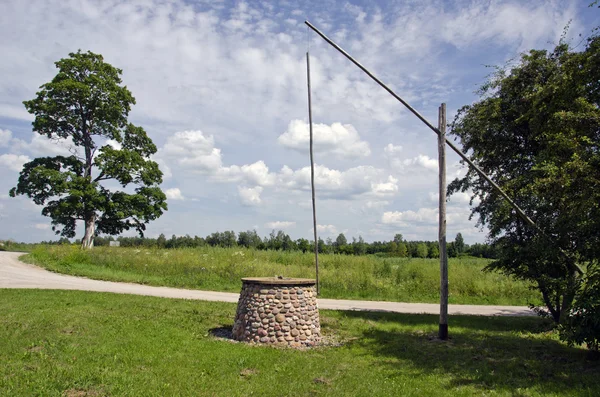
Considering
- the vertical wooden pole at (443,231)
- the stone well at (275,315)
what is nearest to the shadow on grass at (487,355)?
the vertical wooden pole at (443,231)

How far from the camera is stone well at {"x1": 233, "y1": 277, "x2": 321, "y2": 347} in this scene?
402 inches

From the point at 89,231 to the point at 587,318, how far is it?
1196 inches

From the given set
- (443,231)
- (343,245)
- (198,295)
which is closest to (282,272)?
(198,295)

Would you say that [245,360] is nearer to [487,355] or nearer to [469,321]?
[487,355]

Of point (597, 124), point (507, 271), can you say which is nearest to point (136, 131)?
point (507, 271)

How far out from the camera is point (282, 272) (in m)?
23.6

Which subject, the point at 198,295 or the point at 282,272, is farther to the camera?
the point at 282,272

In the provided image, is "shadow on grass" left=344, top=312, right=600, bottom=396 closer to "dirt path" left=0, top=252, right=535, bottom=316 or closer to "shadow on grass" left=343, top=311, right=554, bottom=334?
"shadow on grass" left=343, top=311, right=554, bottom=334

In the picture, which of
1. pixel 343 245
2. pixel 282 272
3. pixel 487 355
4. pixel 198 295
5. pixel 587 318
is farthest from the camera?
pixel 343 245

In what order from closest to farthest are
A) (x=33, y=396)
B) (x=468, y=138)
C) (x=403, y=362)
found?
(x=33, y=396), (x=403, y=362), (x=468, y=138)

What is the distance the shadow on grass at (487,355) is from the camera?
759 cm

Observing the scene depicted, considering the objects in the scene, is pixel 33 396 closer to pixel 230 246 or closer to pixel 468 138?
pixel 468 138

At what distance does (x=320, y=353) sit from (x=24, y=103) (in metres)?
30.6

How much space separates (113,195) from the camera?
31781 mm
